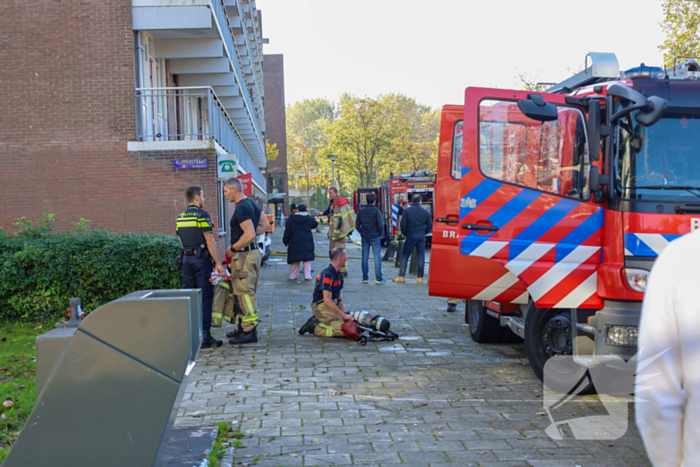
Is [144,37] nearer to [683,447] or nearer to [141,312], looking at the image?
[141,312]

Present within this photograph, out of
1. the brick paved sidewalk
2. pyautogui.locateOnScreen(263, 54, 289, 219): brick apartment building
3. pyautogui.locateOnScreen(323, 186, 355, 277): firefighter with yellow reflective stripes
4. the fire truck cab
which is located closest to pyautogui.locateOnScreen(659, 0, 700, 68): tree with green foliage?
the fire truck cab

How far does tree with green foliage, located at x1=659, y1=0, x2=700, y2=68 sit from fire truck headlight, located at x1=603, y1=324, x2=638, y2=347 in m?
17.6

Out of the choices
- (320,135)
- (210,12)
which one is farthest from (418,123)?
(210,12)

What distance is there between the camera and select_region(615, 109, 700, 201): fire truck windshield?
472cm

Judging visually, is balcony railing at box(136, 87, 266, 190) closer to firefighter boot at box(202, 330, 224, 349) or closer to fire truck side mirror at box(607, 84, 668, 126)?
firefighter boot at box(202, 330, 224, 349)

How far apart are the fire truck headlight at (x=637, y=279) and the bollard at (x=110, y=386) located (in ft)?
11.1

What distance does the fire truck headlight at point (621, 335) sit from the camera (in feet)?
15.3

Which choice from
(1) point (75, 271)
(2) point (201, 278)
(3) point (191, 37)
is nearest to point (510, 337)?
(2) point (201, 278)

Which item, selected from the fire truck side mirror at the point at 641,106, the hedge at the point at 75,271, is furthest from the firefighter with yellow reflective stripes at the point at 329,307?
the fire truck side mirror at the point at 641,106

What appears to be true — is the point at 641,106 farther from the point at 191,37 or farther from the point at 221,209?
the point at 191,37

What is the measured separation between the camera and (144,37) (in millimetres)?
13789

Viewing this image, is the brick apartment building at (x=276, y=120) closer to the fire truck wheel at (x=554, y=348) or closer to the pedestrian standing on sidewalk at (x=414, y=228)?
the pedestrian standing on sidewalk at (x=414, y=228)

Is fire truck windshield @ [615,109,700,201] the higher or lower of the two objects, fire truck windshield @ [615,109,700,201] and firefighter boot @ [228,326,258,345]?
the higher

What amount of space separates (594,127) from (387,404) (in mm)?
2758
